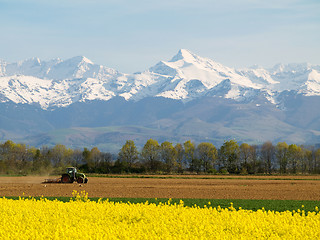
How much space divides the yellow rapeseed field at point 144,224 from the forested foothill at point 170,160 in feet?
298

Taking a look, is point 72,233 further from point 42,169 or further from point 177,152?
point 177,152

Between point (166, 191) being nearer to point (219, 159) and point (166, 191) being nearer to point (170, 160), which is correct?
point (170, 160)

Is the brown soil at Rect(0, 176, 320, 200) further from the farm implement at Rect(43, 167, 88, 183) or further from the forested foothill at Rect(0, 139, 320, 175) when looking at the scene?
the forested foothill at Rect(0, 139, 320, 175)

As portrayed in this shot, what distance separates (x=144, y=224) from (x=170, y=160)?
124320 mm

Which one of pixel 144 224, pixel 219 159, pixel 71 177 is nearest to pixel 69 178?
pixel 71 177

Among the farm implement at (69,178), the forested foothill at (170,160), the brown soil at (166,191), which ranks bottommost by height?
the brown soil at (166,191)

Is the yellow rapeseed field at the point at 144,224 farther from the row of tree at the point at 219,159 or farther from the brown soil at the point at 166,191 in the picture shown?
the row of tree at the point at 219,159

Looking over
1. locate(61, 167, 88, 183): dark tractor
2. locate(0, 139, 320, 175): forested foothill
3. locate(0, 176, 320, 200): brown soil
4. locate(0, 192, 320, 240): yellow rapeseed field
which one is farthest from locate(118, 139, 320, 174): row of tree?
locate(0, 192, 320, 240): yellow rapeseed field

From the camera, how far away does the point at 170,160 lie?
142m

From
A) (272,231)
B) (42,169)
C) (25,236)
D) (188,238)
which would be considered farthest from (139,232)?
(42,169)

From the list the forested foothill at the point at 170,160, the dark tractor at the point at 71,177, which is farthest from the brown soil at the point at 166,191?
the forested foothill at the point at 170,160

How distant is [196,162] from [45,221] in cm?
11811

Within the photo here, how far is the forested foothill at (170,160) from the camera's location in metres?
123

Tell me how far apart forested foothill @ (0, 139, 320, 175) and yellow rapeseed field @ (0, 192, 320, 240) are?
90902 mm
